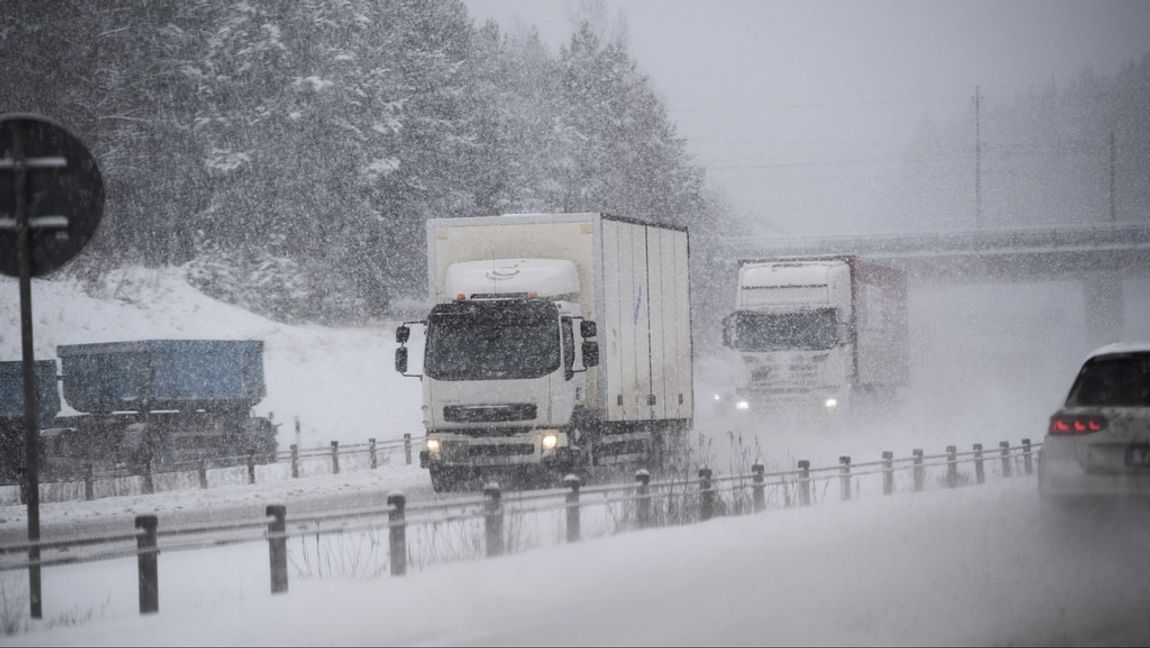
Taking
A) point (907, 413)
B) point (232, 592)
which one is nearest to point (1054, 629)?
point (232, 592)

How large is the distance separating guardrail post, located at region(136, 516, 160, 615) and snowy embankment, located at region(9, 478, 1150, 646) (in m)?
0.27

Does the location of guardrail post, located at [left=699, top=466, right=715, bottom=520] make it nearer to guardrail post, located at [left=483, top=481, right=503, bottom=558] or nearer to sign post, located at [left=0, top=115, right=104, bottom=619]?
guardrail post, located at [left=483, top=481, right=503, bottom=558]

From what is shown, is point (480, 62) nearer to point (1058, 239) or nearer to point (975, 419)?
point (975, 419)

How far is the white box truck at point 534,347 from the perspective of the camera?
2080 cm

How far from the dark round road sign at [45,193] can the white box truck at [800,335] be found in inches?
947

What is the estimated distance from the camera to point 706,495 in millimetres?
16656

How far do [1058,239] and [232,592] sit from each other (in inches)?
3019

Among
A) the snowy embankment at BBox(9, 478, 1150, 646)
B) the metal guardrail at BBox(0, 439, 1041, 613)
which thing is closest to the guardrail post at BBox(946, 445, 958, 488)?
the metal guardrail at BBox(0, 439, 1041, 613)

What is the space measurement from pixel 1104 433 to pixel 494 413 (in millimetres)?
10750

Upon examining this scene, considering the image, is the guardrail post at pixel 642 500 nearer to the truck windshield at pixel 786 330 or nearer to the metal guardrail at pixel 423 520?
the metal guardrail at pixel 423 520

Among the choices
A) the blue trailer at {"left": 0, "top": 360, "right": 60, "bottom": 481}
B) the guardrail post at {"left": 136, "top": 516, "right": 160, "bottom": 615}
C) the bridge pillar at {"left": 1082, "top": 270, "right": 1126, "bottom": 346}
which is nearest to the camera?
the guardrail post at {"left": 136, "top": 516, "right": 160, "bottom": 615}

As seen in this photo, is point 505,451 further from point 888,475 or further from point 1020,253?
point 1020,253

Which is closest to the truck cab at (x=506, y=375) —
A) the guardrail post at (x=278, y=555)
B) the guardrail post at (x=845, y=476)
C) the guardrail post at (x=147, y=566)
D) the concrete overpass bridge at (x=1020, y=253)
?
the guardrail post at (x=845, y=476)

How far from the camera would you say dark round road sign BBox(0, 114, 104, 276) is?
964 centimetres
